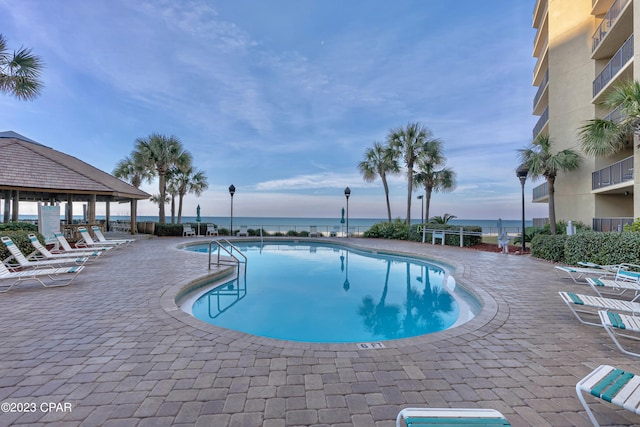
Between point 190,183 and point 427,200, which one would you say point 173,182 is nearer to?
point 190,183

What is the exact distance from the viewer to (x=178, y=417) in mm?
1967

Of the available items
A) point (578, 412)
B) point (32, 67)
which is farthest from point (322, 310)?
point (32, 67)

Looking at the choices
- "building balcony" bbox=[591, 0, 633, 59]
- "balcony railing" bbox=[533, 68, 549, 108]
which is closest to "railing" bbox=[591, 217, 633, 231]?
"building balcony" bbox=[591, 0, 633, 59]

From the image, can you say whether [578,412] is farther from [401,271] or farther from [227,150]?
[227,150]

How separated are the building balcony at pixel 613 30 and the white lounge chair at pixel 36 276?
757 inches

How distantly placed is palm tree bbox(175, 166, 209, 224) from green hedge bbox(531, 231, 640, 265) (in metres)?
22.0

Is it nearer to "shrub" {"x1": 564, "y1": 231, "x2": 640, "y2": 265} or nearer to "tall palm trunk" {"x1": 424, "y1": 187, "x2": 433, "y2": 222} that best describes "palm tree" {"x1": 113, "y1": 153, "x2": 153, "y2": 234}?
"tall palm trunk" {"x1": 424, "y1": 187, "x2": 433, "y2": 222}

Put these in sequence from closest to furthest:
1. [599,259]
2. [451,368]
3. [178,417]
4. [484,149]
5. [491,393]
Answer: [178,417]
[491,393]
[451,368]
[599,259]
[484,149]

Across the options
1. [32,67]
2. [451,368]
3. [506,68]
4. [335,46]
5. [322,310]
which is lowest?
[322,310]

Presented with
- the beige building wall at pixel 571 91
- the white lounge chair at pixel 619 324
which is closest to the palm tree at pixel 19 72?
the white lounge chair at pixel 619 324

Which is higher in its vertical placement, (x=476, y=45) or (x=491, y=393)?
(x=476, y=45)

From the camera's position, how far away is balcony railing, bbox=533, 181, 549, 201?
17502mm

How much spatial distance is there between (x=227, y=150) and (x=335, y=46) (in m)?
11.0

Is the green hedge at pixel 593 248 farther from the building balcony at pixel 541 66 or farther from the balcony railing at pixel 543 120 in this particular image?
the building balcony at pixel 541 66
